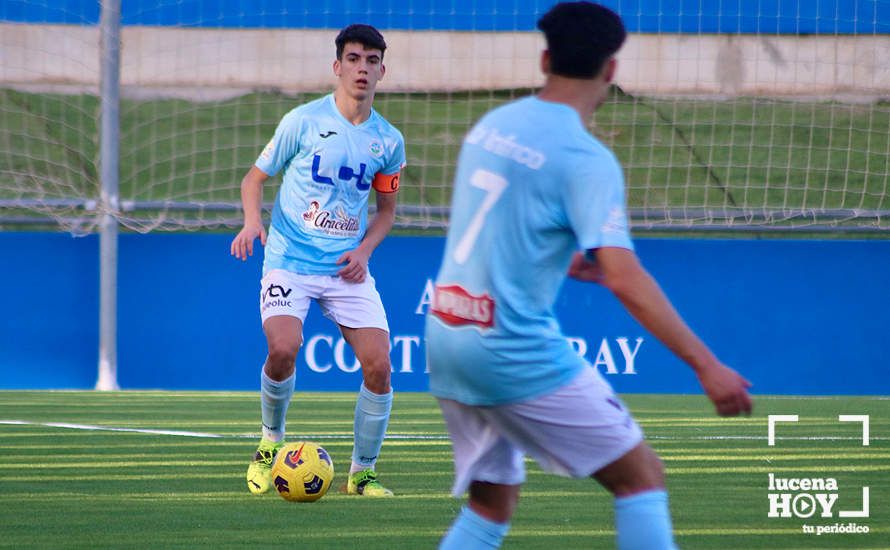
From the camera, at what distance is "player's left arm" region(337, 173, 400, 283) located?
6.50m

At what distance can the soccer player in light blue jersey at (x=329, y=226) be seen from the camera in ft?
20.9

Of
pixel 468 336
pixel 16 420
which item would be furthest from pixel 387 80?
pixel 468 336

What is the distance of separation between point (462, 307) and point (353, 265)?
3.02 meters

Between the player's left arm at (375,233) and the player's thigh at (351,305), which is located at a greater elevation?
the player's left arm at (375,233)

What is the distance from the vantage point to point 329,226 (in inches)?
257

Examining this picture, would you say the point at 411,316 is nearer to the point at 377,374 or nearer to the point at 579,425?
the point at 377,374

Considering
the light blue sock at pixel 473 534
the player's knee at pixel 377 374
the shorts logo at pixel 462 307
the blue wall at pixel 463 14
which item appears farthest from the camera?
the blue wall at pixel 463 14

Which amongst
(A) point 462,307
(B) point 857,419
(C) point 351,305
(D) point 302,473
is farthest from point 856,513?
(B) point 857,419

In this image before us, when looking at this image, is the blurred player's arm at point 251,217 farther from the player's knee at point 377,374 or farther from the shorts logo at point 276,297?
the player's knee at point 377,374

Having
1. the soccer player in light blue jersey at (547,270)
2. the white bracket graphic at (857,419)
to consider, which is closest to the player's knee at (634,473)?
the soccer player in light blue jersey at (547,270)

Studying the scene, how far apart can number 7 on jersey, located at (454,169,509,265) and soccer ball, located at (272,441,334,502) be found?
259 cm

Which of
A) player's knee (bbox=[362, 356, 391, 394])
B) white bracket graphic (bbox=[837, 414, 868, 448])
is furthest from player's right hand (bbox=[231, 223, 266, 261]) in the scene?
white bracket graphic (bbox=[837, 414, 868, 448])

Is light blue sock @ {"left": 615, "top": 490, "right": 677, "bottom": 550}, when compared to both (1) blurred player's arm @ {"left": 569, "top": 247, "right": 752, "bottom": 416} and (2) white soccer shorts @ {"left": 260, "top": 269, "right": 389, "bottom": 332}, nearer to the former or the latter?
(1) blurred player's arm @ {"left": 569, "top": 247, "right": 752, "bottom": 416}

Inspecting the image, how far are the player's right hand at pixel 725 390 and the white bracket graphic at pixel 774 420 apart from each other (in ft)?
16.1
